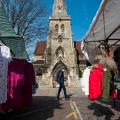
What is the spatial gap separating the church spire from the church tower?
1503 millimetres

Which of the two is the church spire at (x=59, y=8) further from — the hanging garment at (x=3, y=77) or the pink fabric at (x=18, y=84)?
the hanging garment at (x=3, y=77)

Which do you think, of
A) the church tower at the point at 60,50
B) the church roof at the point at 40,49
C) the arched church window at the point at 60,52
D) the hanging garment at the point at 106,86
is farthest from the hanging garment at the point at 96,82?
the church roof at the point at 40,49

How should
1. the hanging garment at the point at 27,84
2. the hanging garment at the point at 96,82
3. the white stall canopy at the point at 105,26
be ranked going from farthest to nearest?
the hanging garment at the point at 27,84
the hanging garment at the point at 96,82
the white stall canopy at the point at 105,26

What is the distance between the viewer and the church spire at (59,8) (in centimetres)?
7356

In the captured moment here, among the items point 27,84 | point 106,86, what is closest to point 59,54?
point 27,84

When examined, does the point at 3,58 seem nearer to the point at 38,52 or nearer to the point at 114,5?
the point at 114,5

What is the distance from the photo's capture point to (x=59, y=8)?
74625 mm

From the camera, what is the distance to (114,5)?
838 centimetres

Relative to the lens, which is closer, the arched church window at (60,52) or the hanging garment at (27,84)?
the hanging garment at (27,84)

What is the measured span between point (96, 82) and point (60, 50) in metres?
61.1

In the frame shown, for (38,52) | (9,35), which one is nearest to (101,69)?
(9,35)

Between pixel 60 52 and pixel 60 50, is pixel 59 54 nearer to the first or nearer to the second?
pixel 60 52

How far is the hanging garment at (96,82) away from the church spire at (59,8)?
64.4 meters

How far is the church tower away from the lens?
68.6m
